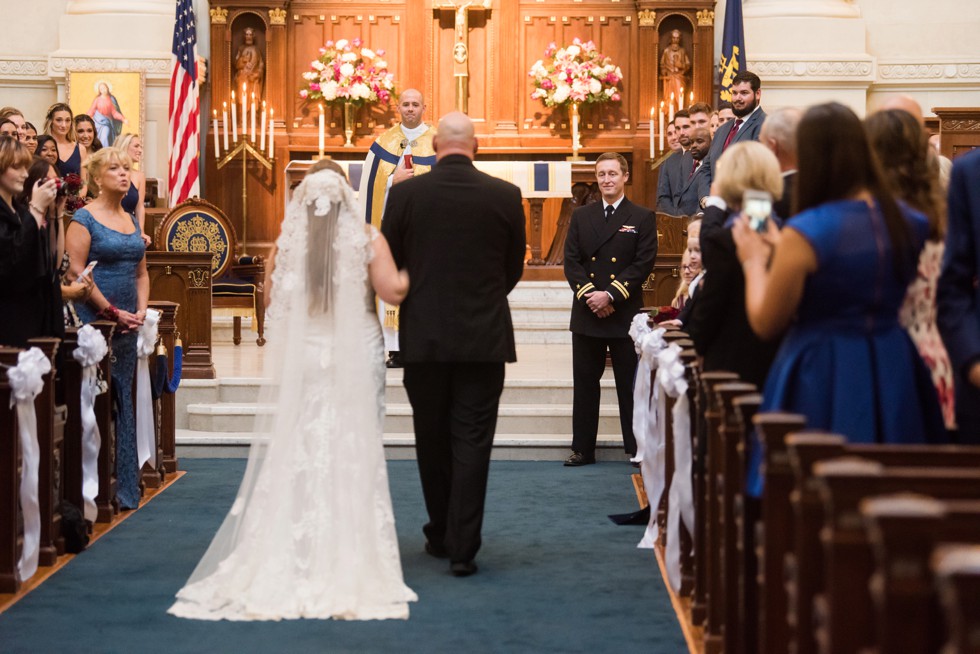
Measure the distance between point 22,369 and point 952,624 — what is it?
4.08 metres

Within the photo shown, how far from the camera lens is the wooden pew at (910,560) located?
6.75ft

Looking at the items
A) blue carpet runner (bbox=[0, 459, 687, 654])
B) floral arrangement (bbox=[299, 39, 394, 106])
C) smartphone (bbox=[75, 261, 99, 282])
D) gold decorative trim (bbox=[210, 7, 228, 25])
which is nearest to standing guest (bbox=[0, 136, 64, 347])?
smartphone (bbox=[75, 261, 99, 282])

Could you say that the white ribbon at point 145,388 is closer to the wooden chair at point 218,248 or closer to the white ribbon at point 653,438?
the white ribbon at point 653,438

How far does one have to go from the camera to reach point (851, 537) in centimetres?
239

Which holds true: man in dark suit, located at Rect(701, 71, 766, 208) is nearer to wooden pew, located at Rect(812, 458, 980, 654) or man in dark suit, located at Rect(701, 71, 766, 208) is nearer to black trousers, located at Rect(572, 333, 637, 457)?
black trousers, located at Rect(572, 333, 637, 457)

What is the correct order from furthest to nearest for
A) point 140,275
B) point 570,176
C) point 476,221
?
point 570,176, point 140,275, point 476,221

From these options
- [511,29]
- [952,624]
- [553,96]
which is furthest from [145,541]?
[511,29]

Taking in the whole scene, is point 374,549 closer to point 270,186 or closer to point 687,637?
point 687,637

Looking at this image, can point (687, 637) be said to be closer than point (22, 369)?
Yes

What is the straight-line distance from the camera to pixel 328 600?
195 inches

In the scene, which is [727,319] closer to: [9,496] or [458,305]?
[458,305]

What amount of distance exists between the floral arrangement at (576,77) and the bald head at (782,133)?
9.55 meters

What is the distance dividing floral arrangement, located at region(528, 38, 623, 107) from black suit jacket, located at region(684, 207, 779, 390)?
373 inches

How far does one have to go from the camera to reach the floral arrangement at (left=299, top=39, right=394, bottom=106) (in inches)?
552
